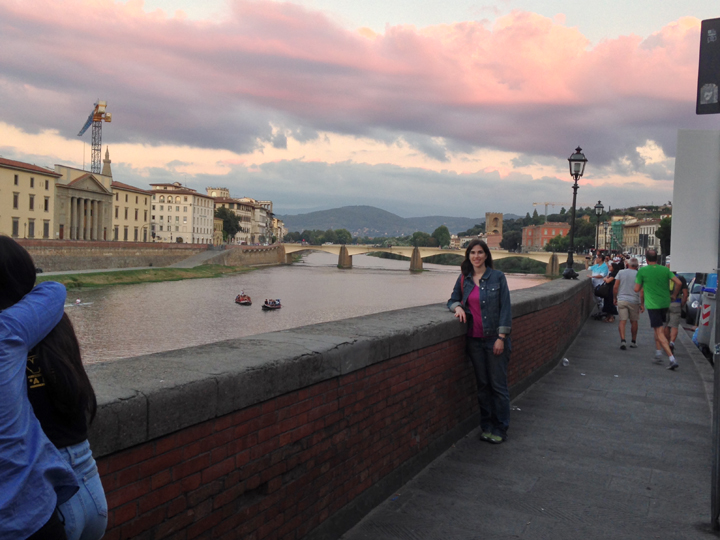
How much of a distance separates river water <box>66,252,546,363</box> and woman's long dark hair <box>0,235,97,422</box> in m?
24.2

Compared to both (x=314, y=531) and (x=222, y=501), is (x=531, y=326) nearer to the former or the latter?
(x=314, y=531)

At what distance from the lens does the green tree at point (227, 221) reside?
130625mm

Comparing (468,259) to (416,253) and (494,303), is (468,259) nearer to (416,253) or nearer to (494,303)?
(494,303)

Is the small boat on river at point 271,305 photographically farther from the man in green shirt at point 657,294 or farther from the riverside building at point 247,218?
the riverside building at point 247,218

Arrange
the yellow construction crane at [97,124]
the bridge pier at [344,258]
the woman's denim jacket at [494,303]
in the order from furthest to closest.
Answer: the yellow construction crane at [97,124] < the bridge pier at [344,258] < the woman's denim jacket at [494,303]

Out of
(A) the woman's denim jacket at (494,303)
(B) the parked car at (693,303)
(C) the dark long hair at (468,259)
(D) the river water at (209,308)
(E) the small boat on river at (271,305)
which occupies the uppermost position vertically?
(C) the dark long hair at (468,259)

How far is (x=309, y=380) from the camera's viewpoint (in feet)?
10.4

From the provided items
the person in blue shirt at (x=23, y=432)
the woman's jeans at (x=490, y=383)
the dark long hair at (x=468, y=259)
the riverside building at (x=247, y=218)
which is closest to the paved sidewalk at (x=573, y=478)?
the woman's jeans at (x=490, y=383)

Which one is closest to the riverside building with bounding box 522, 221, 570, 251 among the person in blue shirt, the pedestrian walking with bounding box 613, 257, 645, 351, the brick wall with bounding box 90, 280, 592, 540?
the pedestrian walking with bounding box 613, 257, 645, 351

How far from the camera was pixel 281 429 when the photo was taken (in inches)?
118

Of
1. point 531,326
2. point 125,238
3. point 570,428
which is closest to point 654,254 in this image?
point 531,326

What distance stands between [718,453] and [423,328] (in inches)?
77.9

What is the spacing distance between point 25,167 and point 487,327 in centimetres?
7486

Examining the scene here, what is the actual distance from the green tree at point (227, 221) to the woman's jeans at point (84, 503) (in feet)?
428
